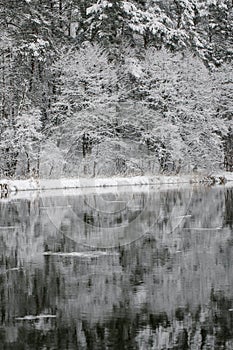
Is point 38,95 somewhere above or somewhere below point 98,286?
above

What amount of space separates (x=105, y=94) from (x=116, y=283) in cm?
3903

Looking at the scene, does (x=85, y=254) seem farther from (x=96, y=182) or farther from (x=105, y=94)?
(x=105, y=94)

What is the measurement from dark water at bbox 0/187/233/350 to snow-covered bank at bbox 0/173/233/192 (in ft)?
62.6

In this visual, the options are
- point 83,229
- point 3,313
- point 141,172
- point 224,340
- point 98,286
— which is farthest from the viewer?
point 141,172

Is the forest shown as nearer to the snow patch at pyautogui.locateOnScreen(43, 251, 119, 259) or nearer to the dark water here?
the dark water

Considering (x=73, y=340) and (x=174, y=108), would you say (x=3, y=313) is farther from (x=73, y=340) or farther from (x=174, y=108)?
(x=174, y=108)

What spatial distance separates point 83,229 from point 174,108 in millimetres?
36049

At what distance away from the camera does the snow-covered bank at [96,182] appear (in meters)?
39.2

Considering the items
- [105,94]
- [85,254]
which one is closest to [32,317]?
[85,254]

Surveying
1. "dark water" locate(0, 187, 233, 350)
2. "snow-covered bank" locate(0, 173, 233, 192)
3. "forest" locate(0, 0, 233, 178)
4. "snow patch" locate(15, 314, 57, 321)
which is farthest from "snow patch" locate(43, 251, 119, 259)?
"forest" locate(0, 0, 233, 178)

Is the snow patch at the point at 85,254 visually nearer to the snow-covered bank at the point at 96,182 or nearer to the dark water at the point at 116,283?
the dark water at the point at 116,283

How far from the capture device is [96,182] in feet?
141

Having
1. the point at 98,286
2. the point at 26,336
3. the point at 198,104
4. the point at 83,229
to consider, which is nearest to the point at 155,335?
the point at 26,336

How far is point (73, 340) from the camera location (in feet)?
23.1
